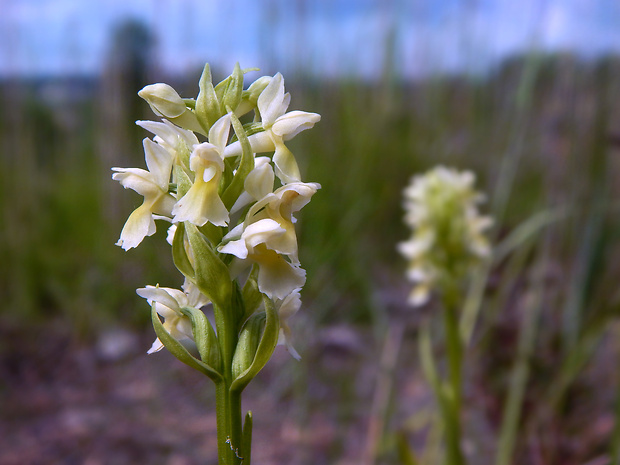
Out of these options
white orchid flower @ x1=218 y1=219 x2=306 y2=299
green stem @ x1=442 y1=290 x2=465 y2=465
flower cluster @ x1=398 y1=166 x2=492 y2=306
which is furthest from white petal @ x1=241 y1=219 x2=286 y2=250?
flower cluster @ x1=398 y1=166 x2=492 y2=306

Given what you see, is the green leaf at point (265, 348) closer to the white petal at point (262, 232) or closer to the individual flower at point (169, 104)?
the white petal at point (262, 232)

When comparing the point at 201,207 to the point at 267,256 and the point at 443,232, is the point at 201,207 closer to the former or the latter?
the point at 267,256

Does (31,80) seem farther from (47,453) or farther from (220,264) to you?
(220,264)

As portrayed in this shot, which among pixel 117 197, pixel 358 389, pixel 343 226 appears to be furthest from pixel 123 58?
pixel 358 389

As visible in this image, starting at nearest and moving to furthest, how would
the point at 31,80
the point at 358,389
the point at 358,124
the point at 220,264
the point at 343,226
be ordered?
the point at 220,264
the point at 358,389
the point at 343,226
the point at 358,124
the point at 31,80

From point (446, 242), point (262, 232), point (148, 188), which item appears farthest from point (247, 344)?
point (446, 242)

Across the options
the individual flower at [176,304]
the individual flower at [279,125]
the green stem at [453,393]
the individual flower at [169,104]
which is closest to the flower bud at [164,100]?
the individual flower at [169,104]
